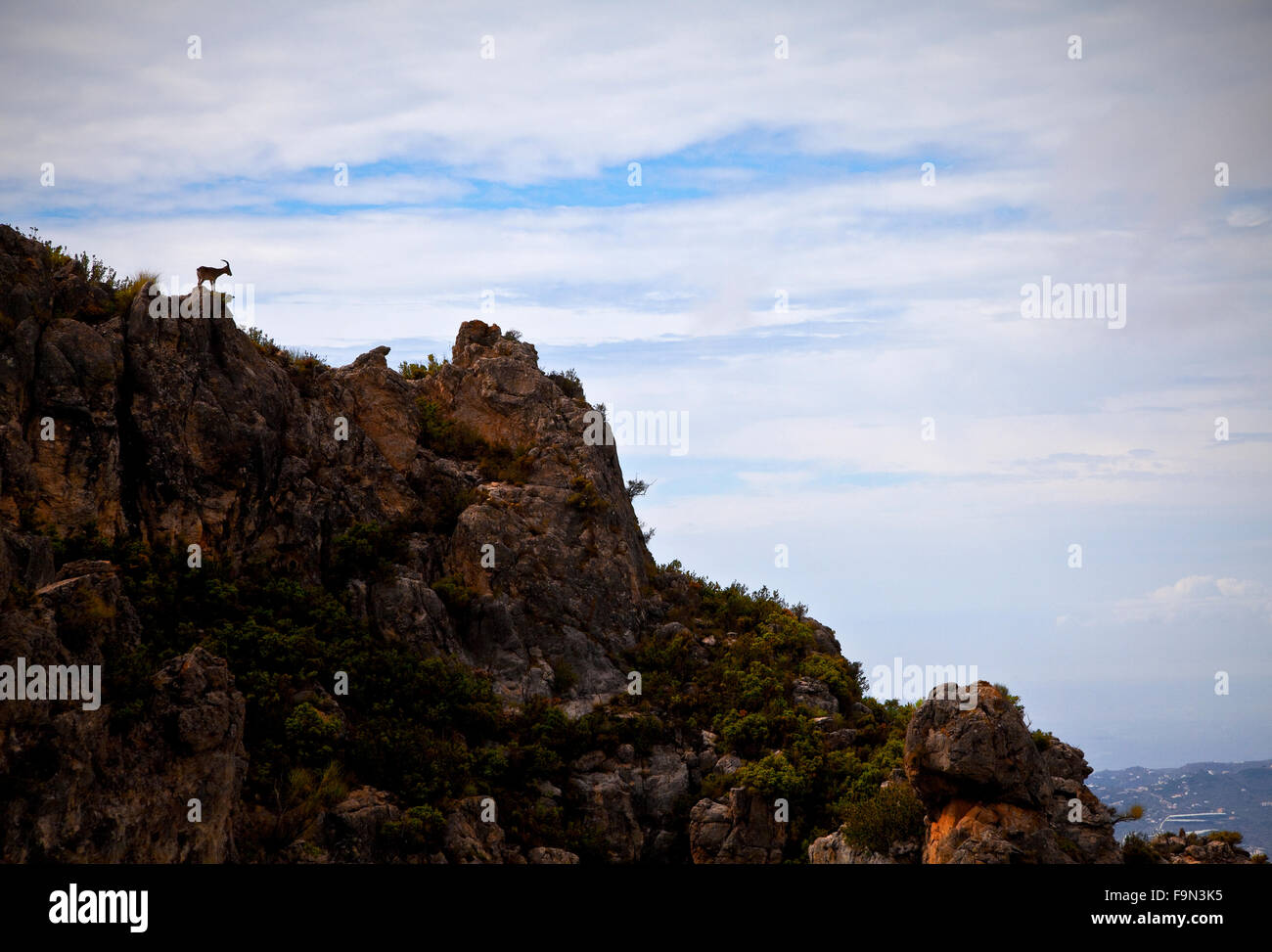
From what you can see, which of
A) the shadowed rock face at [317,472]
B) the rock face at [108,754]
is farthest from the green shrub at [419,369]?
the rock face at [108,754]

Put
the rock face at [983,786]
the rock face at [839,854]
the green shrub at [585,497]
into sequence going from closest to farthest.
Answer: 1. the rock face at [983,786]
2. the rock face at [839,854]
3. the green shrub at [585,497]

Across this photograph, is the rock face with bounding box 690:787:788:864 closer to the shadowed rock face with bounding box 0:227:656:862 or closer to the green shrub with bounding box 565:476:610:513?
the shadowed rock face with bounding box 0:227:656:862

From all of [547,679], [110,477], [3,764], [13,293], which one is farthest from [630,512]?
[3,764]

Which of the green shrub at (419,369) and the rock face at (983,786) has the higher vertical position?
the green shrub at (419,369)

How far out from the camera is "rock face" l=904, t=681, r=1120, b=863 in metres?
23.2

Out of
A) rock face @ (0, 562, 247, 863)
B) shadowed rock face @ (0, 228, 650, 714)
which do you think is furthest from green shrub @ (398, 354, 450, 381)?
rock face @ (0, 562, 247, 863)

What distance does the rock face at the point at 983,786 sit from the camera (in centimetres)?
2319

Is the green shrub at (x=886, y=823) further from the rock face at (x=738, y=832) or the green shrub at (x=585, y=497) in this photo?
the green shrub at (x=585, y=497)

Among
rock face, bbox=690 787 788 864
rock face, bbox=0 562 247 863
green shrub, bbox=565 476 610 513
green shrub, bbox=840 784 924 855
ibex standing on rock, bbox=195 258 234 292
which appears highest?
ibex standing on rock, bbox=195 258 234 292

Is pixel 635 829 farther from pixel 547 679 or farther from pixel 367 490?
pixel 367 490

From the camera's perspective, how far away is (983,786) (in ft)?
78.3

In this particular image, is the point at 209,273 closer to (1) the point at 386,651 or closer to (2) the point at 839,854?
(1) the point at 386,651
